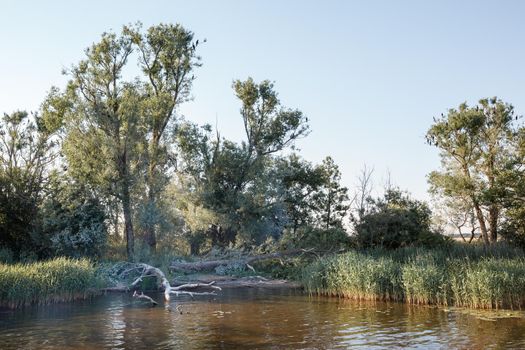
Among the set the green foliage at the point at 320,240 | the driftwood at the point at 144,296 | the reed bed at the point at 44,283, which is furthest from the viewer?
the green foliage at the point at 320,240

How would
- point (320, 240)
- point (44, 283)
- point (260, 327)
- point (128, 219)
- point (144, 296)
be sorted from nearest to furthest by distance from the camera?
point (260, 327) < point (44, 283) < point (144, 296) < point (320, 240) < point (128, 219)

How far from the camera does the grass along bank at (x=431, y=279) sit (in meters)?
16.8

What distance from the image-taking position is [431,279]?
A: 1856cm

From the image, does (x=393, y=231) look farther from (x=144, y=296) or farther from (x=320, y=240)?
(x=144, y=296)

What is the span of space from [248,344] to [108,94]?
26630mm

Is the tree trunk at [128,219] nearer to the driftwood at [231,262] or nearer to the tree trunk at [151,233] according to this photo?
the tree trunk at [151,233]

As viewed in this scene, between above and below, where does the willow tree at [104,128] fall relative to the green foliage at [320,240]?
above

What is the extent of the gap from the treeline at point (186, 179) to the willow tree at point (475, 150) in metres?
0.09

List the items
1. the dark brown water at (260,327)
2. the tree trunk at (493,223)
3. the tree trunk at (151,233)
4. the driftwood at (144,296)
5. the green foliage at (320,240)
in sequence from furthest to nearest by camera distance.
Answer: the tree trunk at (151,233), the tree trunk at (493,223), the green foliage at (320,240), the driftwood at (144,296), the dark brown water at (260,327)

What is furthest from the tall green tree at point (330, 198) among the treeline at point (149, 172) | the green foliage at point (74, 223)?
the green foliage at point (74, 223)

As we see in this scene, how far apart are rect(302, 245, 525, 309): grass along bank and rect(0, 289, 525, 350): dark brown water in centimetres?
93

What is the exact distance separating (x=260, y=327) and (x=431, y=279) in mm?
7320

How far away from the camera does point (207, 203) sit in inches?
1548

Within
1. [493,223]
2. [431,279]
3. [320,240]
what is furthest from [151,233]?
[493,223]
